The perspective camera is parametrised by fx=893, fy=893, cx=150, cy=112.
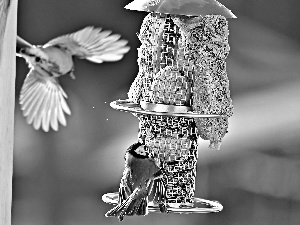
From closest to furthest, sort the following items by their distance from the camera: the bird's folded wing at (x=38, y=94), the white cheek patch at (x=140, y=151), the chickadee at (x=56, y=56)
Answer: the white cheek patch at (x=140, y=151), the chickadee at (x=56, y=56), the bird's folded wing at (x=38, y=94)

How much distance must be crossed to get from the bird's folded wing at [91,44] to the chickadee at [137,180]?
0.43m

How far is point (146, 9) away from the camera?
9.25 feet

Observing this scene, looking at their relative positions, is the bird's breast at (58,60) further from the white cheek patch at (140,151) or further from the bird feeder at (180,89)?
the white cheek patch at (140,151)

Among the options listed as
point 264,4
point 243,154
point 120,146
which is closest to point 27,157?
point 120,146

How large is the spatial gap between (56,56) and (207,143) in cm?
256

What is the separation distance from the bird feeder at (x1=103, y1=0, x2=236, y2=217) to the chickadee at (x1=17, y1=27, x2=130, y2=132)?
0.23 metres

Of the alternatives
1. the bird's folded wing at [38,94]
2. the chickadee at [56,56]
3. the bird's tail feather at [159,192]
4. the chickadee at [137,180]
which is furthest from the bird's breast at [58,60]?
the bird's tail feather at [159,192]

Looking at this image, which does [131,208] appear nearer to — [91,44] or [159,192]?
[159,192]

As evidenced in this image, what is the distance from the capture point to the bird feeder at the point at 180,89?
2873 millimetres

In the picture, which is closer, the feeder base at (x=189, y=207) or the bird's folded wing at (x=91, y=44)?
the feeder base at (x=189, y=207)

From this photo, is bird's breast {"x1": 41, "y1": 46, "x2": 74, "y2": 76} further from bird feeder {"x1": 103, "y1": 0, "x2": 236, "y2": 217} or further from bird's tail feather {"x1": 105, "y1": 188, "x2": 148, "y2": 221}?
bird's tail feather {"x1": 105, "y1": 188, "x2": 148, "y2": 221}

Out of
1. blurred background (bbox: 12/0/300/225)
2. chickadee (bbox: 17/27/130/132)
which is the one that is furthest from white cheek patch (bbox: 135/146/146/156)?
blurred background (bbox: 12/0/300/225)

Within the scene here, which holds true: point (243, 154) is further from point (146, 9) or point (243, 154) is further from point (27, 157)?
point (146, 9)

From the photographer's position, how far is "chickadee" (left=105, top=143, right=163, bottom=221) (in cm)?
291
